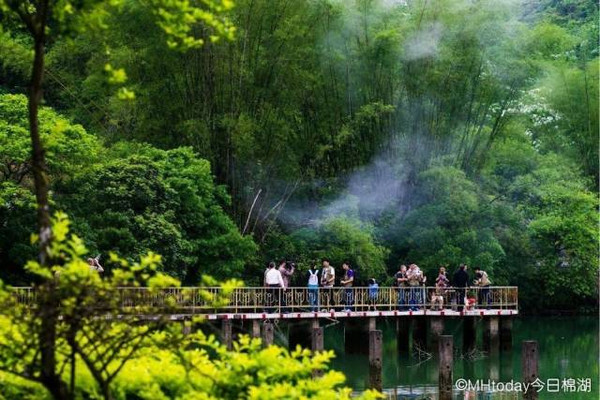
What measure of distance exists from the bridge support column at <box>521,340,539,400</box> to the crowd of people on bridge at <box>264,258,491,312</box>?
7.75 metres

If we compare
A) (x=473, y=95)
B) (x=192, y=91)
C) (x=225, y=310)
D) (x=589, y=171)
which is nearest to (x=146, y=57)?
(x=192, y=91)

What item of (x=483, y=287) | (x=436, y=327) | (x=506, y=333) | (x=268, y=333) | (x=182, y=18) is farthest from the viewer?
(x=506, y=333)

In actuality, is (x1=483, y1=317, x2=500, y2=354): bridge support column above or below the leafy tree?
below

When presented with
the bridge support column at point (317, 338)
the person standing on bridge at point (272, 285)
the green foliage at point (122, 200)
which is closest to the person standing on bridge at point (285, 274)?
the person standing on bridge at point (272, 285)

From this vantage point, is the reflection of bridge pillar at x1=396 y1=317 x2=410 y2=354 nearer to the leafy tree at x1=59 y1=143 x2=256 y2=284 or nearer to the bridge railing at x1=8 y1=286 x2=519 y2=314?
the bridge railing at x1=8 y1=286 x2=519 y2=314

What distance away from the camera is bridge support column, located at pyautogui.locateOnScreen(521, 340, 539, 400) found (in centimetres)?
1680

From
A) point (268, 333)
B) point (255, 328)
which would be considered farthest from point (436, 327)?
point (268, 333)

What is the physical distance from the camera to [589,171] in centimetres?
4359

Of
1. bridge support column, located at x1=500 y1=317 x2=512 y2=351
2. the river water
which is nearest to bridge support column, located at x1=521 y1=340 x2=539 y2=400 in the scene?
the river water

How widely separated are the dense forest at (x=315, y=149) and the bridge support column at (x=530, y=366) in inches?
404

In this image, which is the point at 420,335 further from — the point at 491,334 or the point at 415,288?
the point at 415,288

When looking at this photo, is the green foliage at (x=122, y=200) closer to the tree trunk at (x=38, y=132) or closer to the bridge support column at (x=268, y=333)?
the bridge support column at (x=268, y=333)

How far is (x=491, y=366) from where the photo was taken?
2550 centimetres

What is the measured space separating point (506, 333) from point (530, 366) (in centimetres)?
1121
